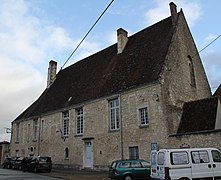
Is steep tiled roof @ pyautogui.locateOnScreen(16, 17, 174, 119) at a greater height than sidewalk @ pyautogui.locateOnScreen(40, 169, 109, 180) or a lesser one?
greater

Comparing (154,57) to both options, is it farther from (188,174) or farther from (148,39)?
(188,174)

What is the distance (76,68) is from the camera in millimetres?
30500

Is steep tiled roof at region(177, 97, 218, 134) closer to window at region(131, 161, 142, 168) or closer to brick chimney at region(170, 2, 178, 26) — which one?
window at region(131, 161, 142, 168)

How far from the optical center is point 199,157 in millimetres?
10562

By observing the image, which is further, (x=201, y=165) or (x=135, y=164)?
(x=135, y=164)

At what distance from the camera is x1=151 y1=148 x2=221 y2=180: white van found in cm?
1015

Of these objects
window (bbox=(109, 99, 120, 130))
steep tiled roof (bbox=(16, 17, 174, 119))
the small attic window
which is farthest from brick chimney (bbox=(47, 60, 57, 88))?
the small attic window

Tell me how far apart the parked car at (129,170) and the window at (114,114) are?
19.3ft

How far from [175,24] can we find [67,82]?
13.6 m

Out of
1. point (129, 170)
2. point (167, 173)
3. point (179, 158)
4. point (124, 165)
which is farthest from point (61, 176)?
point (179, 158)

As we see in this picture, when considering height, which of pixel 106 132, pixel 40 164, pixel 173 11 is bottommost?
pixel 40 164

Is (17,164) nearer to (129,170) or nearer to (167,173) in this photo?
(129,170)

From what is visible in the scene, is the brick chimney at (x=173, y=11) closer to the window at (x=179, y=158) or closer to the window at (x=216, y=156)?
the window at (x=216, y=156)

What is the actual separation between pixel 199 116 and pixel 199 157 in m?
6.84
